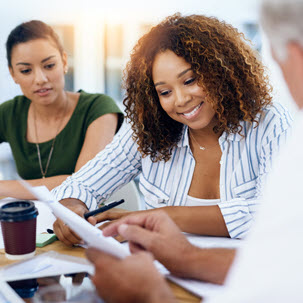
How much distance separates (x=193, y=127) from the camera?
1521mm

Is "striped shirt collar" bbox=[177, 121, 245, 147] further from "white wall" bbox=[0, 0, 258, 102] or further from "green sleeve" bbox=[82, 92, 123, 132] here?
"white wall" bbox=[0, 0, 258, 102]

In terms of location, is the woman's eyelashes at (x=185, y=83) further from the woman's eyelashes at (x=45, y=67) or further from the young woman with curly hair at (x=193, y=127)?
the woman's eyelashes at (x=45, y=67)

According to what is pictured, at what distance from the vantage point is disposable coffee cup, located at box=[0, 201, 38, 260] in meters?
1.00

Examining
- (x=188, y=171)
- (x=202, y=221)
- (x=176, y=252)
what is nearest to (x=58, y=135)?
(x=188, y=171)

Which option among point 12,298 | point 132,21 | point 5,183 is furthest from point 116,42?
point 12,298

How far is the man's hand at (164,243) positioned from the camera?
91cm

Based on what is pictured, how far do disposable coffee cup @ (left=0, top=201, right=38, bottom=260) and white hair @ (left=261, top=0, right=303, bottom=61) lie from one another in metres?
0.70

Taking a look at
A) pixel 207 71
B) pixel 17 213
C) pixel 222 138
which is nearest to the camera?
pixel 17 213

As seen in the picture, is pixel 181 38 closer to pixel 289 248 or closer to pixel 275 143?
pixel 275 143

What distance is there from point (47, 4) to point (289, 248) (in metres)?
4.80

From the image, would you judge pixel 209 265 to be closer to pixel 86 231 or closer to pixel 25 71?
pixel 86 231

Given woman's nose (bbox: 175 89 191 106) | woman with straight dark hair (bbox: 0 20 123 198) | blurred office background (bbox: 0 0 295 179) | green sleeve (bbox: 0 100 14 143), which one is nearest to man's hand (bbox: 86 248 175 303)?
woman's nose (bbox: 175 89 191 106)

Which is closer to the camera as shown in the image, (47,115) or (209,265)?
(209,265)

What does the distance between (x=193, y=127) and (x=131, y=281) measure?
0.92 m
